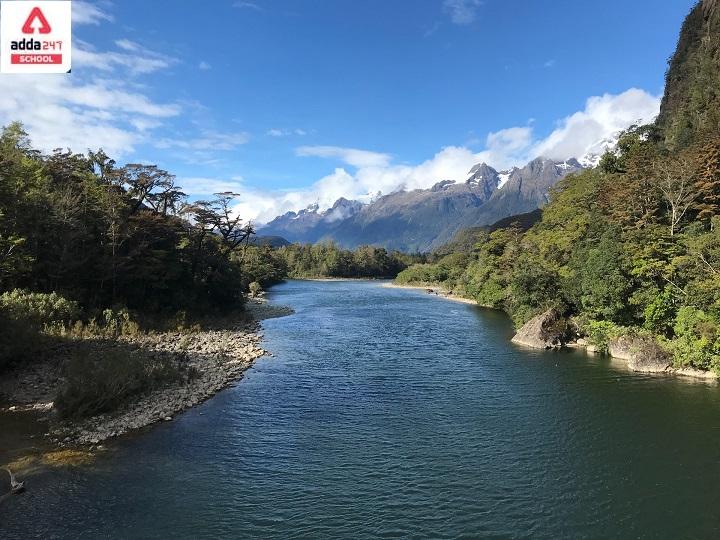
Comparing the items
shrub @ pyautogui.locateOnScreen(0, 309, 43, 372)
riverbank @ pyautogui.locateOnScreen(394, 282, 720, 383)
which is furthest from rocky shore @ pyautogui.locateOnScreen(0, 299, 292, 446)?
riverbank @ pyautogui.locateOnScreen(394, 282, 720, 383)

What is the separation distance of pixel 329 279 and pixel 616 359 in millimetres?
141612

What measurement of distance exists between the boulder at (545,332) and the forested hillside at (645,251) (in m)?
1.59

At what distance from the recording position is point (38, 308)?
A: 29.5 meters

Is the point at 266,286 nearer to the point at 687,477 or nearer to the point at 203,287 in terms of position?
the point at 203,287

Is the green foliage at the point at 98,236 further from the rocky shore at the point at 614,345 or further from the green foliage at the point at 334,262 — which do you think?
the green foliage at the point at 334,262

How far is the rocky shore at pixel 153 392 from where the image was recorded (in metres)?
19.1

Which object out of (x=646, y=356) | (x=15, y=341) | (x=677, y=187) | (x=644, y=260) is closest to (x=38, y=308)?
(x=15, y=341)

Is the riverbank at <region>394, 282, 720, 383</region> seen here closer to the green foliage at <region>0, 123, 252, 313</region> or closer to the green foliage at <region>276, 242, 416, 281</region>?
the green foliage at <region>0, 123, 252, 313</region>

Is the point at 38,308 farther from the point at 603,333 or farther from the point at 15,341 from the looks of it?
the point at 603,333

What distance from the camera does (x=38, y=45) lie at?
750 inches

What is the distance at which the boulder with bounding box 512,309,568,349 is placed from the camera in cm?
3803

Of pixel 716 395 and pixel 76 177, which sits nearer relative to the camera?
pixel 716 395

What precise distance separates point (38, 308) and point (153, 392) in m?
12.4

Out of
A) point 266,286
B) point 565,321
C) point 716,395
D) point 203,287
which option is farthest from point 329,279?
point 716,395
